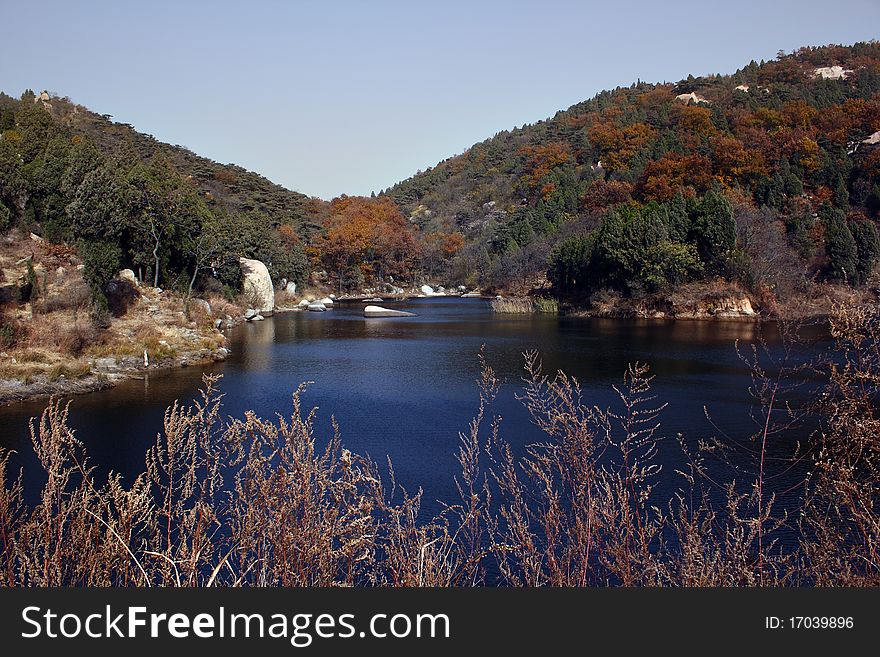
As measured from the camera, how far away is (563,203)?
82750 millimetres

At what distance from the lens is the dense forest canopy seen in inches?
1401

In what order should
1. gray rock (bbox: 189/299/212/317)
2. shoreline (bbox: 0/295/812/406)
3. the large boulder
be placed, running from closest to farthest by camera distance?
1. shoreline (bbox: 0/295/812/406)
2. gray rock (bbox: 189/299/212/317)
3. the large boulder

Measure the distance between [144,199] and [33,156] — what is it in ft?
35.5

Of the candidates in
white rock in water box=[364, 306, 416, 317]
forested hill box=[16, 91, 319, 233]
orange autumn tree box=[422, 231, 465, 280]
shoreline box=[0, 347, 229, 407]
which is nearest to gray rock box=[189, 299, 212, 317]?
shoreline box=[0, 347, 229, 407]

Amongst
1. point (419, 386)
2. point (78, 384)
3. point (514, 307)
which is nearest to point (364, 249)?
point (514, 307)

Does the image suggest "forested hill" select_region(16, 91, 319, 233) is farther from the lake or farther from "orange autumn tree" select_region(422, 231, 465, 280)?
the lake

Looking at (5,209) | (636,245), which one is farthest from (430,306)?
(5,209)

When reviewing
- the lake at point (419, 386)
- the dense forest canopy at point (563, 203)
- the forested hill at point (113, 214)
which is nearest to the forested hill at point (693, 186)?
the dense forest canopy at point (563, 203)

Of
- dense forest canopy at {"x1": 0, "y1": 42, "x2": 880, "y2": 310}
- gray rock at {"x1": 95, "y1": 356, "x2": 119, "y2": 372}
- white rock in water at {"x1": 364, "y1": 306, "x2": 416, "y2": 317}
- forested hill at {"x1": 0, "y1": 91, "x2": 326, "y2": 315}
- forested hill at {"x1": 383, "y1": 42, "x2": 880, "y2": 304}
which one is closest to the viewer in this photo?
gray rock at {"x1": 95, "y1": 356, "x2": 119, "y2": 372}

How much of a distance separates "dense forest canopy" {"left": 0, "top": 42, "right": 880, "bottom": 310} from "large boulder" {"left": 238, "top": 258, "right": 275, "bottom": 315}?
1808 mm

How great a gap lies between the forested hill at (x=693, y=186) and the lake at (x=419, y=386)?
8.65 metres

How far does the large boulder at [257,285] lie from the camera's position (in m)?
51.3

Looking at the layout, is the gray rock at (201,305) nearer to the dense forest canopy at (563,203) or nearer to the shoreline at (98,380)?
the dense forest canopy at (563,203)

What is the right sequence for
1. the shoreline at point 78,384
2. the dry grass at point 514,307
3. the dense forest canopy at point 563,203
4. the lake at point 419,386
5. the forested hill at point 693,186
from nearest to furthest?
the lake at point 419,386, the shoreline at point 78,384, the dense forest canopy at point 563,203, the forested hill at point 693,186, the dry grass at point 514,307
